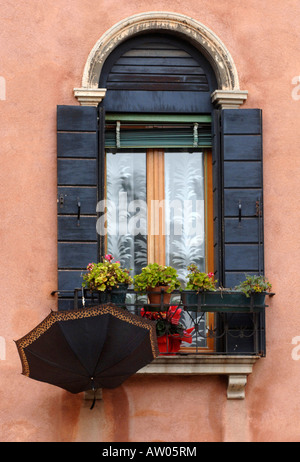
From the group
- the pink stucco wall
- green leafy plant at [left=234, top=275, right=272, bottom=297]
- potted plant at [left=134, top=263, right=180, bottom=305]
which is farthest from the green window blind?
green leafy plant at [left=234, top=275, right=272, bottom=297]

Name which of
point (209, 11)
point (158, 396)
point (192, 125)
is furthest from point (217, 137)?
point (158, 396)

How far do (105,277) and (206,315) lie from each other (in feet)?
4.38

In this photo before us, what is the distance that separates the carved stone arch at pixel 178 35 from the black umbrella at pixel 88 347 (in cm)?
243

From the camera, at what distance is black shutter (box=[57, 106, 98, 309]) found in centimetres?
1134

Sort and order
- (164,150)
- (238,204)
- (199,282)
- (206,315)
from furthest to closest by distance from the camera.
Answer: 1. (164,150)
2. (206,315)
3. (238,204)
4. (199,282)

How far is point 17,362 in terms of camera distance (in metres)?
11.2

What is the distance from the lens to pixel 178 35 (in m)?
11.9

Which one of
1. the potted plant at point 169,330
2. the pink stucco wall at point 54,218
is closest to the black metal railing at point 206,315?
the potted plant at point 169,330

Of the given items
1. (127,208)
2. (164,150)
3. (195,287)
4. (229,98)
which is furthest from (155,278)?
(229,98)

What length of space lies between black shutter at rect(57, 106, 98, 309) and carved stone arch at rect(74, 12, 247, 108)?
0.86 ft

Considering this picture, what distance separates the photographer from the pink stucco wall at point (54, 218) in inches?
440

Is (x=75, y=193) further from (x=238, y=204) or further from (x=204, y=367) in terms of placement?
(x=204, y=367)

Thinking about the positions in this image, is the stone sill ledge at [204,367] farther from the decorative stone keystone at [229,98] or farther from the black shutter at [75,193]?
the decorative stone keystone at [229,98]

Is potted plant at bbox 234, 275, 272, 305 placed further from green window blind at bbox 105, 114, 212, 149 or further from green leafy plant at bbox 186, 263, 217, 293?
green window blind at bbox 105, 114, 212, 149
